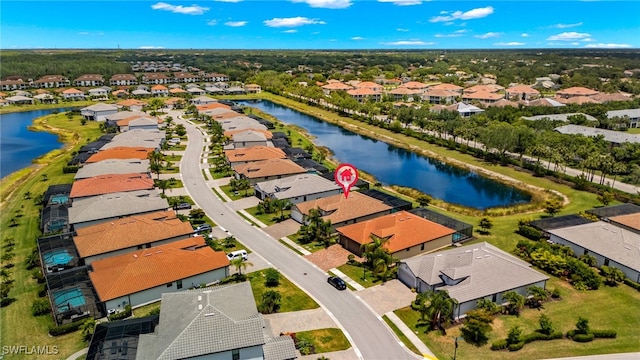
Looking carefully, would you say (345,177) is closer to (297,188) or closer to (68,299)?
(297,188)

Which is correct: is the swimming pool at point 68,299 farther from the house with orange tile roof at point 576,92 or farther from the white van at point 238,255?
the house with orange tile roof at point 576,92

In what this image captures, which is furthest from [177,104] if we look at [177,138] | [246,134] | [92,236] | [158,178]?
[92,236]

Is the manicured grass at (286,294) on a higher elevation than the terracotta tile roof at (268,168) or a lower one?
lower

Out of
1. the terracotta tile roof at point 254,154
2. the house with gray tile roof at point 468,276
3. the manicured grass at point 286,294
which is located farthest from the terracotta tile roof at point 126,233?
the terracotta tile roof at point 254,154

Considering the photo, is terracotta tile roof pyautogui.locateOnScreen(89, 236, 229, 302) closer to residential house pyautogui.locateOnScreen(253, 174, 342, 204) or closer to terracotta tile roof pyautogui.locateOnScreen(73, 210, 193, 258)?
terracotta tile roof pyautogui.locateOnScreen(73, 210, 193, 258)

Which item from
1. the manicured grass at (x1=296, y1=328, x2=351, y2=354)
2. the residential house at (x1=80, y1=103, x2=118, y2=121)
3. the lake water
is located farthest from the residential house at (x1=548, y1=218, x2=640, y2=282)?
the residential house at (x1=80, y1=103, x2=118, y2=121)

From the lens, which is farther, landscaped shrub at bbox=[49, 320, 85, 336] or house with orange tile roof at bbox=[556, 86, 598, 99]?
house with orange tile roof at bbox=[556, 86, 598, 99]

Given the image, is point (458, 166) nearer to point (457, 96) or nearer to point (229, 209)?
point (229, 209)
